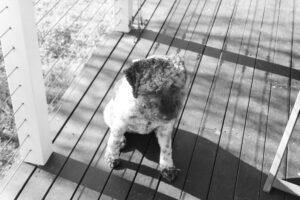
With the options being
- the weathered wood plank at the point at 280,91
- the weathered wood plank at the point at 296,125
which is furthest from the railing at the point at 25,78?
the weathered wood plank at the point at 296,125

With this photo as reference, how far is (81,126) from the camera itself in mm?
3453

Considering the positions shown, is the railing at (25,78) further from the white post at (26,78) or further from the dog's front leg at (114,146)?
the dog's front leg at (114,146)

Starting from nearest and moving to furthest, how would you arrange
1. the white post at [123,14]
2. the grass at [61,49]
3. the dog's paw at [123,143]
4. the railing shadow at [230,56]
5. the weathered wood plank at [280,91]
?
the dog's paw at [123,143]
the weathered wood plank at [280,91]
the grass at [61,49]
the railing shadow at [230,56]
the white post at [123,14]

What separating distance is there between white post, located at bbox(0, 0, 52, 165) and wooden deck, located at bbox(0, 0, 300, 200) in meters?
0.20

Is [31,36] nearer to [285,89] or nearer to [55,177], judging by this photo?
[55,177]

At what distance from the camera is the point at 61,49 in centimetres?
455

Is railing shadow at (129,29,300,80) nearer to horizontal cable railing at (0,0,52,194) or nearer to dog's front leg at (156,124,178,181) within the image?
dog's front leg at (156,124,178,181)

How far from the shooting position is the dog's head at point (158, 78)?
8.39 feet

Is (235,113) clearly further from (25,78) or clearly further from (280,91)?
(25,78)

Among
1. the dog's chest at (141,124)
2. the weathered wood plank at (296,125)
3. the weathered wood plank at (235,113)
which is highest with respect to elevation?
the dog's chest at (141,124)

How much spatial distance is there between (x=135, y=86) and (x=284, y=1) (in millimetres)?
3092

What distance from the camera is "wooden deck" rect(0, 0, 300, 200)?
309cm

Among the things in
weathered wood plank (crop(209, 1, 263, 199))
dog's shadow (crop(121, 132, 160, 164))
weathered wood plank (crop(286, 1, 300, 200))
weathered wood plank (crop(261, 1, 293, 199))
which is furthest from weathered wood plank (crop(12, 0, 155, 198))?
weathered wood plank (crop(286, 1, 300, 200))

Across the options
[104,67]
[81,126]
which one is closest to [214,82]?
[104,67]
